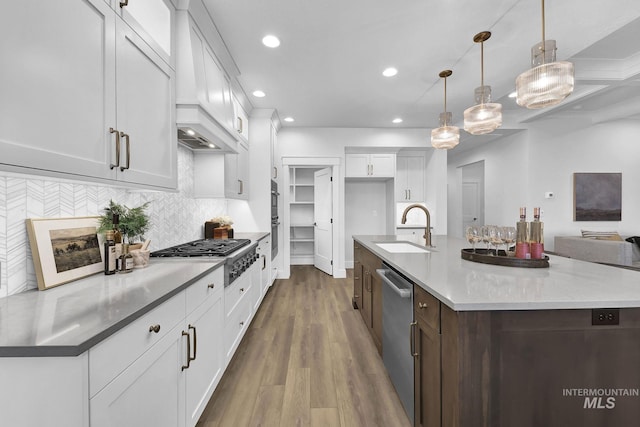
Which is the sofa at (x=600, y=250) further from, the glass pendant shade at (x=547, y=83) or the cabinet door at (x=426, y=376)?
the cabinet door at (x=426, y=376)

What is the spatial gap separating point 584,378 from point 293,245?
17.3 ft

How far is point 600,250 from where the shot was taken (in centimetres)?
384

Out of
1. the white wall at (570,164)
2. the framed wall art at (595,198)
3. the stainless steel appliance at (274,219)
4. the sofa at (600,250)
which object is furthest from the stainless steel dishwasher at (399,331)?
the framed wall art at (595,198)

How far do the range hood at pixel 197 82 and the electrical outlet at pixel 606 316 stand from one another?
7.44ft

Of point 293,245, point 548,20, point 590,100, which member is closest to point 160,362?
point 548,20

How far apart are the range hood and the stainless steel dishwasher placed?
1.68 metres

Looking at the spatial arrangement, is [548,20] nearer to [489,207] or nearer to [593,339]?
[593,339]

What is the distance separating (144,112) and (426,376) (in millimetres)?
1968

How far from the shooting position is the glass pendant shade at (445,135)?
3.03 meters

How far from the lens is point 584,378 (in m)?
1.02

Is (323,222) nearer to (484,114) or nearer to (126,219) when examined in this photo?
(484,114)

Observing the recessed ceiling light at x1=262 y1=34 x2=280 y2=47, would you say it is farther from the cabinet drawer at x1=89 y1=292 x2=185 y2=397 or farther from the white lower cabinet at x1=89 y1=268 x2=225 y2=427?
the cabinet drawer at x1=89 y1=292 x2=185 y2=397

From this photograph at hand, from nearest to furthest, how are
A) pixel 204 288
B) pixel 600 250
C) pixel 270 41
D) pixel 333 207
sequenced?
pixel 204 288 < pixel 270 41 < pixel 600 250 < pixel 333 207

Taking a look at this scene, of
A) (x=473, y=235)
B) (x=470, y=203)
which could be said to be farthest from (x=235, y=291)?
(x=470, y=203)
